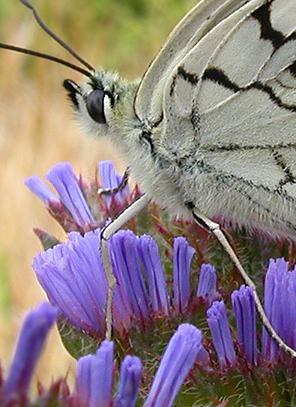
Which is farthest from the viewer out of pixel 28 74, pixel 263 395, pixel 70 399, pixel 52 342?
pixel 28 74

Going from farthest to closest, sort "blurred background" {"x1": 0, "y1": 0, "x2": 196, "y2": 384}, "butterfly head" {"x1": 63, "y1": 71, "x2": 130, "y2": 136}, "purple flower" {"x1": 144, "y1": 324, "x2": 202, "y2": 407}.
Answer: "blurred background" {"x1": 0, "y1": 0, "x2": 196, "y2": 384}
"butterfly head" {"x1": 63, "y1": 71, "x2": 130, "y2": 136}
"purple flower" {"x1": 144, "y1": 324, "x2": 202, "y2": 407}

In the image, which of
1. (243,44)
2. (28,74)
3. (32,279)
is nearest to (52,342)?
(32,279)

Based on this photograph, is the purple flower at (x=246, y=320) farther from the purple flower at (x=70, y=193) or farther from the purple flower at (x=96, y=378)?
the purple flower at (x=70, y=193)

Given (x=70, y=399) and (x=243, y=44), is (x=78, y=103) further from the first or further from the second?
(x=70, y=399)

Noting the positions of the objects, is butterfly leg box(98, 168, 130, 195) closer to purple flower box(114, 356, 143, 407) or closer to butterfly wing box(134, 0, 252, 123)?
butterfly wing box(134, 0, 252, 123)

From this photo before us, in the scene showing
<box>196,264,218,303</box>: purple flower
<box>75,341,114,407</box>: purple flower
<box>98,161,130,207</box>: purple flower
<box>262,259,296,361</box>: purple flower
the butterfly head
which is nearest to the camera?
<box>75,341,114,407</box>: purple flower

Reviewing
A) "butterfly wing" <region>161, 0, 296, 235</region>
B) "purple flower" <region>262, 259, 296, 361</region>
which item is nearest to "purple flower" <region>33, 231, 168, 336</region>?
"purple flower" <region>262, 259, 296, 361</region>
